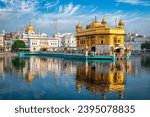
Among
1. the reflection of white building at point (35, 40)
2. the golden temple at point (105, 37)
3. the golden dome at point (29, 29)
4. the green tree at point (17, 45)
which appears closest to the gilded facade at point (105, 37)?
the golden temple at point (105, 37)

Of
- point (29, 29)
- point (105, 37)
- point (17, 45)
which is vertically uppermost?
point (29, 29)

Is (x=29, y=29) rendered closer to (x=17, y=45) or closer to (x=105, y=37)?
(x=17, y=45)

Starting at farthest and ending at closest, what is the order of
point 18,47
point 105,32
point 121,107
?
point 18,47 < point 105,32 < point 121,107

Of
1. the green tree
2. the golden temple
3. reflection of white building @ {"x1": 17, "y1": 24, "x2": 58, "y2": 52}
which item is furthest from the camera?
reflection of white building @ {"x1": 17, "y1": 24, "x2": 58, "y2": 52}

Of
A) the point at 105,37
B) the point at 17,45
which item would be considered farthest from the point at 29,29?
the point at 105,37

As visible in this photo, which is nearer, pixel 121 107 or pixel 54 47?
pixel 121 107

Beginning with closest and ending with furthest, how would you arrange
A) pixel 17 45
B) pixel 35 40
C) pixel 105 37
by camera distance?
1. pixel 105 37
2. pixel 17 45
3. pixel 35 40

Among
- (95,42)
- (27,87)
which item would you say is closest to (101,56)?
(95,42)

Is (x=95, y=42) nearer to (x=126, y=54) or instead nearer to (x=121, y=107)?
(x=126, y=54)

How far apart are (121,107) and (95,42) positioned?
80.6 ft

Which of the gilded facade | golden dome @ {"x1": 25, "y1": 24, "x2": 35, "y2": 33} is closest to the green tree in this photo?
golden dome @ {"x1": 25, "y1": 24, "x2": 35, "y2": 33}

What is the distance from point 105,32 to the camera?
1091 inches

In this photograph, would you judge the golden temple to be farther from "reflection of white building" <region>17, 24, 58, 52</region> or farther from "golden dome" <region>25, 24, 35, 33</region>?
"golden dome" <region>25, 24, 35, 33</region>

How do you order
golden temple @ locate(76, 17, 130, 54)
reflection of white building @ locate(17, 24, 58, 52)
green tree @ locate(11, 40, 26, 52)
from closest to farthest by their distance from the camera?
golden temple @ locate(76, 17, 130, 54) < green tree @ locate(11, 40, 26, 52) < reflection of white building @ locate(17, 24, 58, 52)
